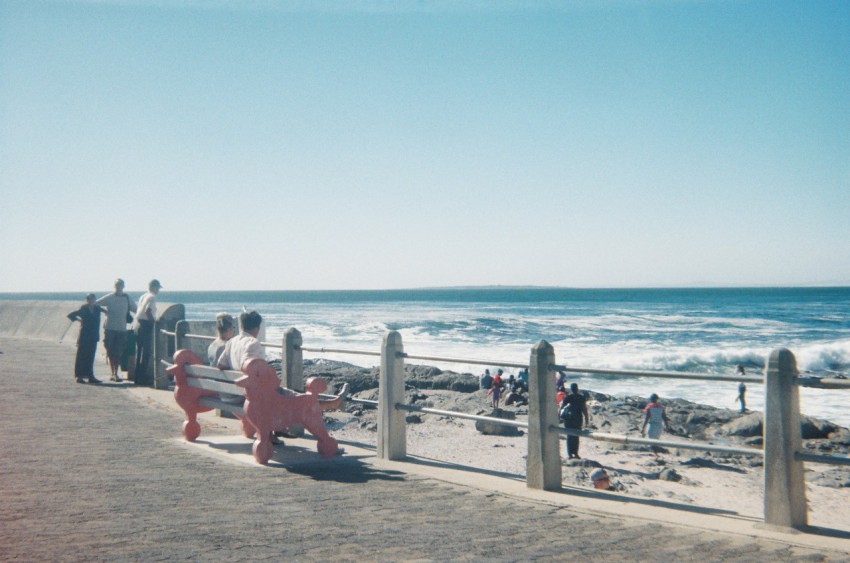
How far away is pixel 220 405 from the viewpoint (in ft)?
26.6

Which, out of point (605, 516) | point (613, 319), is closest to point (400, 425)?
point (605, 516)

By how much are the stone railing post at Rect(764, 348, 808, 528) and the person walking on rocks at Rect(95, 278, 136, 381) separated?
36.4 ft

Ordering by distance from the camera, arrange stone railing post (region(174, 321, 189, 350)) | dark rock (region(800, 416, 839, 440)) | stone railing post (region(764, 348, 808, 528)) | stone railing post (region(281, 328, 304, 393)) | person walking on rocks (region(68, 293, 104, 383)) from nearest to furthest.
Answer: stone railing post (region(764, 348, 808, 528)), stone railing post (region(281, 328, 304, 393)), stone railing post (region(174, 321, 189, 350)), person walking on rocks (region(68, 293, 104, 383)), dark rock (region(800, 416, 839, 440))

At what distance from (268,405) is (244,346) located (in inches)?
26.9

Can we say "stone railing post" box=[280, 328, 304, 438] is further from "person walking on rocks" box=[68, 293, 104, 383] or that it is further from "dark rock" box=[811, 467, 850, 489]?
"dark rock" box=[811, 467, 850, 489]

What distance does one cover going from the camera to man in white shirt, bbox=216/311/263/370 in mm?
7281

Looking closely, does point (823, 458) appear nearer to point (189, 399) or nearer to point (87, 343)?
point (189, 399)

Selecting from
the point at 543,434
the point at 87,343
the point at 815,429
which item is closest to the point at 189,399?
the point at 543,434

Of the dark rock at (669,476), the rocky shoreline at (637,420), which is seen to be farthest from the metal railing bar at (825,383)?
the dark rock at (669,476)

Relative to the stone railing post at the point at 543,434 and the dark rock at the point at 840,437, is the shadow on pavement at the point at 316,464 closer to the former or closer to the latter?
the stone railing post at the point at 543,434

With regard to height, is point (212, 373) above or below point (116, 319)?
below

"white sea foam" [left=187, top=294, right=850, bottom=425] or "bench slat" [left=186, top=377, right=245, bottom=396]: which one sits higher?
"bench slat" [left=186, top=377, right=245, bottom=396]

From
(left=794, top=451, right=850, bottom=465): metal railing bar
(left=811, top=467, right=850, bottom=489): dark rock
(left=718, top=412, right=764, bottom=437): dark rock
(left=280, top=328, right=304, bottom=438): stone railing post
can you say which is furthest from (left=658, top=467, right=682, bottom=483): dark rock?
(left=794, top=451, right=850, bottom=465): metal railing bar

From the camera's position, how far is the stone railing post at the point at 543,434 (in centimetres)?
636
